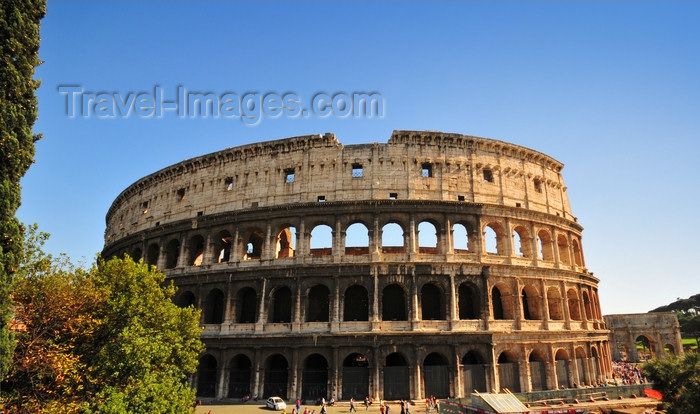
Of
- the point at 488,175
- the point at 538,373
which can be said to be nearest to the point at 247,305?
the point at 488,175

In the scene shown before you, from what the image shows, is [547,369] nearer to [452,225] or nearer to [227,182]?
[452,225]

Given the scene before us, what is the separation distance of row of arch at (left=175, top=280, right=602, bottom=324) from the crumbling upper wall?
595 cm

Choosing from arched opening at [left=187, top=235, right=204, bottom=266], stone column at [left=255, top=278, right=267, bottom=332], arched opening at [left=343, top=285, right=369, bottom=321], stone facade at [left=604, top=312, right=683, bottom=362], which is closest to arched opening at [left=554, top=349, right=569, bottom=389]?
arched opening at [left=343, top=285, right=369, bottom=321]

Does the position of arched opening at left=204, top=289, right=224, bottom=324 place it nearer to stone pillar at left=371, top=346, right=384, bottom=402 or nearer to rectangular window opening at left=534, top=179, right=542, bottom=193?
stone pillar at left=371, top=346, right=384, bottom=402

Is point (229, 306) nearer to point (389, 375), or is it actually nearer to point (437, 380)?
point (389, 375)

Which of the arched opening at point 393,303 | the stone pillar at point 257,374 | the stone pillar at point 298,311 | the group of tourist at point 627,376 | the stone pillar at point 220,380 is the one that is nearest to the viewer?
the stone pillar at point 257,374

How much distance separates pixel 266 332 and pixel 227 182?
11.7m

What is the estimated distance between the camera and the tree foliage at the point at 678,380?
53.4 ft

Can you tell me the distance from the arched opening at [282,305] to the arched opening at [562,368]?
17818mm

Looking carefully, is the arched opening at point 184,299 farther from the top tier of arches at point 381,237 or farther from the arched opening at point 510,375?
the arched opening at point 510,375

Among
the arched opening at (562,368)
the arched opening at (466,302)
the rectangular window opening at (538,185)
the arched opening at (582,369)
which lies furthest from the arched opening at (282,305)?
the arched opening at (582,369)

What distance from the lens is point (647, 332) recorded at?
153 feet

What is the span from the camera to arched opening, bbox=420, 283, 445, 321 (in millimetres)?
25764

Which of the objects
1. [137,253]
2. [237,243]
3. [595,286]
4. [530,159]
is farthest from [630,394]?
[137,253]
